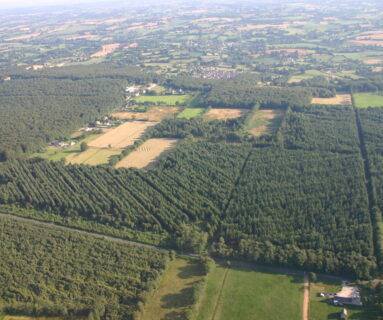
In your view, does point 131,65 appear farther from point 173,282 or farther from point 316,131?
point 173,282

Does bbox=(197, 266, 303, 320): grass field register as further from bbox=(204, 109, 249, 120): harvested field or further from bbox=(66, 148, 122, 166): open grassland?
bbox=(204, 109, 249, 120): harvested field

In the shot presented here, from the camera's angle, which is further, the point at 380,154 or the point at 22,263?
the point at 380,154

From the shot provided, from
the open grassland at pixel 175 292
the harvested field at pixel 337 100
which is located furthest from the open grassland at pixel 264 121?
the open grassland at pixel 175 292

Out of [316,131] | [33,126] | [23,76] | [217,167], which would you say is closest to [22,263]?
[217,167]

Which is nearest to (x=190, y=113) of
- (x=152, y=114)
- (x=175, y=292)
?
(x=152, y=114)

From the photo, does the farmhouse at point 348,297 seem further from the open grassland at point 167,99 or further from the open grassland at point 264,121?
the open grassland at point 167,99
